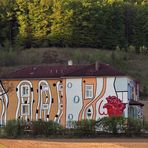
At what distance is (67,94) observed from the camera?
2776 inches

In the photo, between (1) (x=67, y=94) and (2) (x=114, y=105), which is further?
(1) (x=67, y=94)

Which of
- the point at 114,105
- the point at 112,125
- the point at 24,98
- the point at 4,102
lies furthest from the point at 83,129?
the point at 4,102

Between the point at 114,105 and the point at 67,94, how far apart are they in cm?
604

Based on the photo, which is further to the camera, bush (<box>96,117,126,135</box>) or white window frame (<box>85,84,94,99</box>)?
white window frame (<box>85,84,94,99</box>)

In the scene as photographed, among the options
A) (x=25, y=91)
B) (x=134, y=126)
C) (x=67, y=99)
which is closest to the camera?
(x=134, y=126)

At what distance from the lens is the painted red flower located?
224 feet

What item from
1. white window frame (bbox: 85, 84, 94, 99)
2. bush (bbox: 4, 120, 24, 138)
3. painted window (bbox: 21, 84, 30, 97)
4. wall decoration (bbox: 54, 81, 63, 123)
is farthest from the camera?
painted window (bbox: 21, 84, 30, 97)

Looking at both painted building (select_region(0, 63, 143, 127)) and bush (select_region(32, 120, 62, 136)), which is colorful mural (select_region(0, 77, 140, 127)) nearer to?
painted building (select_region(0, 63, 143, 127))

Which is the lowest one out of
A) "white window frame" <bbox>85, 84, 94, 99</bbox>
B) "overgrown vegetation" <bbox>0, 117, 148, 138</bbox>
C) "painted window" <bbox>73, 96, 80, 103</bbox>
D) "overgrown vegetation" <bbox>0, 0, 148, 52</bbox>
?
"overgrown vegetation" <bbox>0, 117, 148, 138</bbox>

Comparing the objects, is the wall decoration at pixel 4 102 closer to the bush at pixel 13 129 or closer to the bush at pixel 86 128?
the bush at pixel 13 129

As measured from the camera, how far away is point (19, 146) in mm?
42969

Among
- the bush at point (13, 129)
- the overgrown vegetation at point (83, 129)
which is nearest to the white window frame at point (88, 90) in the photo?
the overgrown vegetation at point (83, 129)

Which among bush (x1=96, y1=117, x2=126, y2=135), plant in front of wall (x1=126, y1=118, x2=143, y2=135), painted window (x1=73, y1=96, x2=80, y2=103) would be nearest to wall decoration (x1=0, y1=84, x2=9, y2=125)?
painted window (x1=73, y1=96, x2=80, y2=103)

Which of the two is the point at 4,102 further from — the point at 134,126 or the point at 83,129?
the point at 134,126
